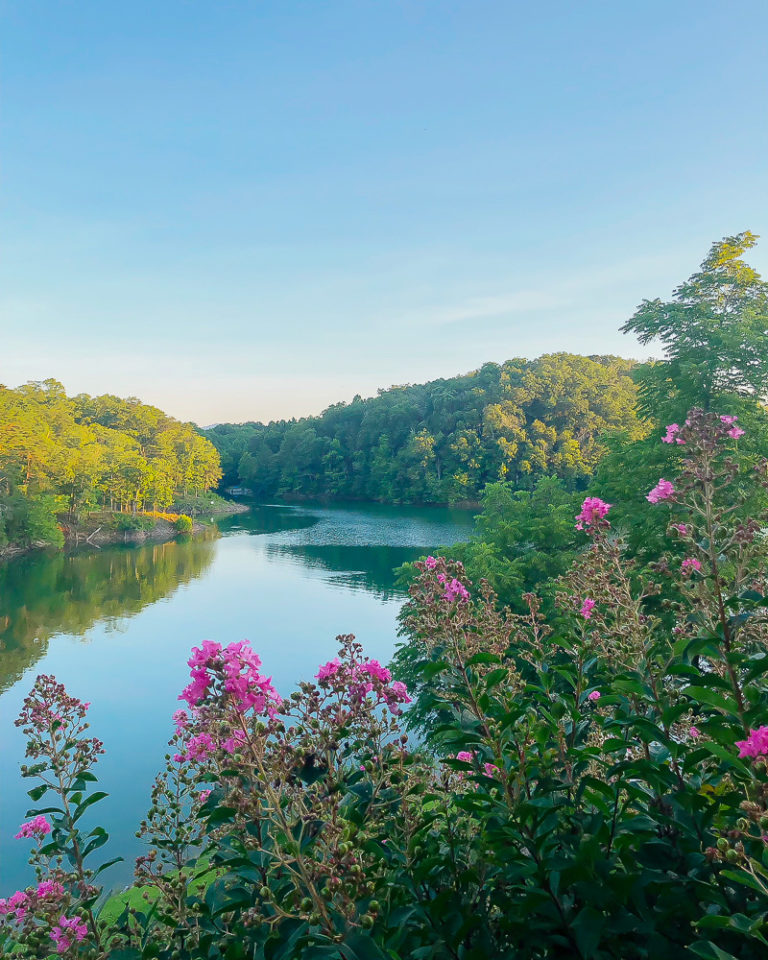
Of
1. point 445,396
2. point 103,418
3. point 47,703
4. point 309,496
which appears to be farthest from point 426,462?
point 47,703

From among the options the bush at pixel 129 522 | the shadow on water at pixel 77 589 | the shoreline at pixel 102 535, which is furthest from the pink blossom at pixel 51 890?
the bush at pixel 129 522

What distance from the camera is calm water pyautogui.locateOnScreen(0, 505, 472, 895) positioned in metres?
9.38

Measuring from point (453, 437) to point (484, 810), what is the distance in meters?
52.3

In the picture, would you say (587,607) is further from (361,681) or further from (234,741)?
(234,741)

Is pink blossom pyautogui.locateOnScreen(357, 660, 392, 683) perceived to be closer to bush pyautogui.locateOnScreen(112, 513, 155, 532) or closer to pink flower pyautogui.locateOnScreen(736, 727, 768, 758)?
pink flower pyautogui.locateOnScreen(736, 727, 768, 758)

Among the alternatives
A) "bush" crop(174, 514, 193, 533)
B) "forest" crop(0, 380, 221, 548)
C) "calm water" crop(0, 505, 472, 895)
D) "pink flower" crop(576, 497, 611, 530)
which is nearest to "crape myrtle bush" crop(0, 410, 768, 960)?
"pink flower" crop(576, 497, 611, 530)

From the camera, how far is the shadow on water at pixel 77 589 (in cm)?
1609

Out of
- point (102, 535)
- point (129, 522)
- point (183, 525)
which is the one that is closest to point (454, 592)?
point (102, 535)

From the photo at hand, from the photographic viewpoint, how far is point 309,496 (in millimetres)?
62344

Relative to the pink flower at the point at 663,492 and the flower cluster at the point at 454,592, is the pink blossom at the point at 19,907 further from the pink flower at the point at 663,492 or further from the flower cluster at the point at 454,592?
the pink flower at the point at 663,492

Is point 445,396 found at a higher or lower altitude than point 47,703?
higher

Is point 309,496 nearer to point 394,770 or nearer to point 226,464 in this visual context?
point 226,464

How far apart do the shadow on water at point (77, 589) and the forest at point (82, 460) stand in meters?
2.76

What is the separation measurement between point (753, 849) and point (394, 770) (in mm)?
764
